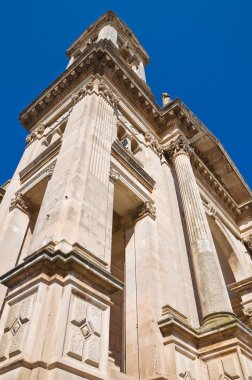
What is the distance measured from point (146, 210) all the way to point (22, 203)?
448 cm

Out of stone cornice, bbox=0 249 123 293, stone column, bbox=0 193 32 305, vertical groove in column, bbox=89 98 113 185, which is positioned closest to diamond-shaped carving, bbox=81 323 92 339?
stone cornice, bbox=0 249 123 293

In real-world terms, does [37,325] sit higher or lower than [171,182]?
lower

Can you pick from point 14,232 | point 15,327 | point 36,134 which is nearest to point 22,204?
point 14,232

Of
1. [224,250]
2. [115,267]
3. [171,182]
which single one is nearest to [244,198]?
[224,250]

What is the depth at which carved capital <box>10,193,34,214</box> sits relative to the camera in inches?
484

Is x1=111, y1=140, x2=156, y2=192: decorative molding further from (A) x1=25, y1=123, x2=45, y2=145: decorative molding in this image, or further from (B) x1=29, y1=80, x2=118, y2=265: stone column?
(A) x1=25, y1=123, x2=45, y2=145: decorative molding

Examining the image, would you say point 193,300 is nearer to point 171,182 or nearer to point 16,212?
point 171,182

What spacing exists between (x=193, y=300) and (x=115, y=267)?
435 cm

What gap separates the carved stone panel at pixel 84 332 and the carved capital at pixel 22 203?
23.9ft

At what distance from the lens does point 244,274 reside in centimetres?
1736

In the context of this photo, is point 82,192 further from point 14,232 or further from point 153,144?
point 153,144

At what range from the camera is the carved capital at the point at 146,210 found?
1160 centimetres

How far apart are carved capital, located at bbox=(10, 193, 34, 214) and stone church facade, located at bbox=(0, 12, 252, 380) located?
0.12 feet

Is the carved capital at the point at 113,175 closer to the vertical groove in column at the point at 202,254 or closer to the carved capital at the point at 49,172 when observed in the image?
the carved capital at the point at 49,172
